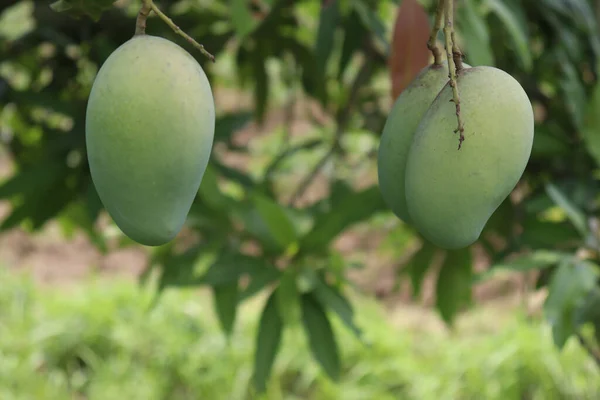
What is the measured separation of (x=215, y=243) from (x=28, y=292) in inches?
80.6

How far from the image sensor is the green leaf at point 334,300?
0.96 meters

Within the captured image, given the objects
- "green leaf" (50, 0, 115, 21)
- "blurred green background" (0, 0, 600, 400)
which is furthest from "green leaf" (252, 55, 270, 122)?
"green leaf" (50, 0, 115, 21)

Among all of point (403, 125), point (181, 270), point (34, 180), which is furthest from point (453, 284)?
point (403, 125)

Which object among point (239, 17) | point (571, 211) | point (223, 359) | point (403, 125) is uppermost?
point (403, 125)

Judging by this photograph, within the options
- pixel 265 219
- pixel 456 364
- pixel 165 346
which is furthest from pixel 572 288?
pixel 165 346

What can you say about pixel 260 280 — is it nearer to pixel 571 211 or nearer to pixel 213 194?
pixel 213 194

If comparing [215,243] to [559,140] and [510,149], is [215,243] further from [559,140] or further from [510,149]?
[510,149]

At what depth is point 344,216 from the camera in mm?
967

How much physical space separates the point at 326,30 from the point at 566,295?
444mm

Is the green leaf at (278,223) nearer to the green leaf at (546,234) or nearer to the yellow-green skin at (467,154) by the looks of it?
the green leaf at (546,234)

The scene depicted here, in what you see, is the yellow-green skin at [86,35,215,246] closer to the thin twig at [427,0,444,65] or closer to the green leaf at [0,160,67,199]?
the thin twig at [427,0,444,65]

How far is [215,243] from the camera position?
1.07m

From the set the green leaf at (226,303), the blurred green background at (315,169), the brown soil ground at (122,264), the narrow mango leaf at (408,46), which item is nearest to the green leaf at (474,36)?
the blurred green background at (315,169)

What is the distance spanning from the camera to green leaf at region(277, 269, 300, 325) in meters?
0.93
